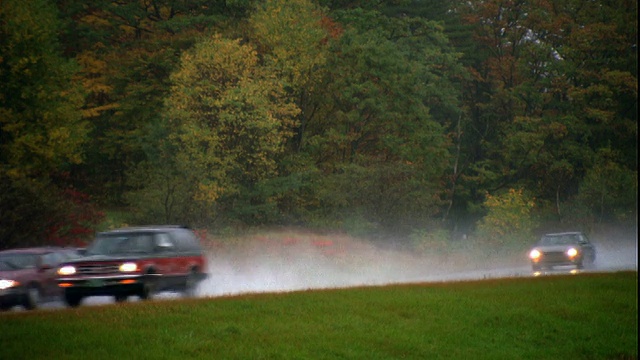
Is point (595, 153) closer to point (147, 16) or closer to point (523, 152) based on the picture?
point (523, 152)

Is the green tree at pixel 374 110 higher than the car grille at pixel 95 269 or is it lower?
higher

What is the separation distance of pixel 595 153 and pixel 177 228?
50205 millimetres

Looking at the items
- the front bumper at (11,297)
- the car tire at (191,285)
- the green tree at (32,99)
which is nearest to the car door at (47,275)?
the front bumper at (11,297)

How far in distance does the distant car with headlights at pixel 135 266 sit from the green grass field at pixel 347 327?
8.01 feet

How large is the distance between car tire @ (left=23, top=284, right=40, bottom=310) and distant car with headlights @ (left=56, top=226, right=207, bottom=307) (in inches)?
78.4

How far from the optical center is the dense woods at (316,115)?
169 ft

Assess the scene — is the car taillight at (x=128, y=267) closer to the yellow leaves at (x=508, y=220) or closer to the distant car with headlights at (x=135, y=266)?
the distant car with headlights at (x=135, y=266)

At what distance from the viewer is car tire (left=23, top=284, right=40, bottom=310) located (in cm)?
2522

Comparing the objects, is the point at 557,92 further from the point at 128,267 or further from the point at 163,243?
the point at 128,267

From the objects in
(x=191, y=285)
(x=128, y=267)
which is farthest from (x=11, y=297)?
(x=191, y=285)

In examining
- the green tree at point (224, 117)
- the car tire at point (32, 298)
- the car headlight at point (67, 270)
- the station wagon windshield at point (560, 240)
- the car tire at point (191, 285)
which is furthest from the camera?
the green tree at point (224, 117)

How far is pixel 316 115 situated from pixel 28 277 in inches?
1722

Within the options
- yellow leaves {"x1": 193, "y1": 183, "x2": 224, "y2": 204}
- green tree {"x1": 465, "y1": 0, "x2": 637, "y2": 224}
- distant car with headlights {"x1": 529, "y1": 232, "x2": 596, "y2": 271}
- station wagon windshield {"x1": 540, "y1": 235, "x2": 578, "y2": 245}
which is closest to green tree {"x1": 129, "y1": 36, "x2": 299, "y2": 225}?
yellow leaves {"x1": 193, "y1": 183, "x2": 224, "y2": 204}

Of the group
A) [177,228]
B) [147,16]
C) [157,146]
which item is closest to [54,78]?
[157,146]
